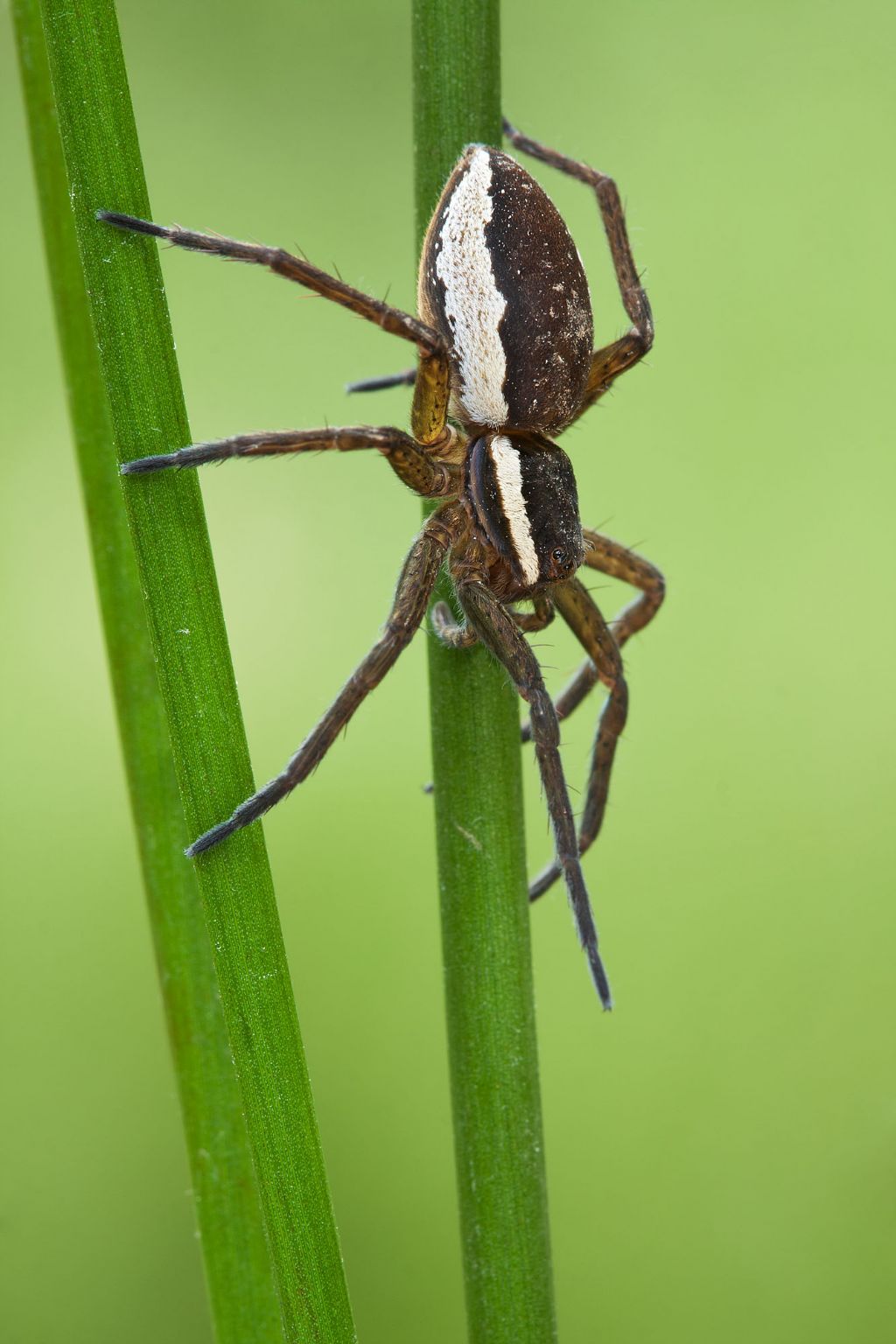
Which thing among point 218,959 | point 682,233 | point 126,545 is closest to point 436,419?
point 126,545

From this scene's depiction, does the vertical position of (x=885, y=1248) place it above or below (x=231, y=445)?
below

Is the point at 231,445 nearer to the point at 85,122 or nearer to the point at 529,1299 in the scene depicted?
the point at 85,122

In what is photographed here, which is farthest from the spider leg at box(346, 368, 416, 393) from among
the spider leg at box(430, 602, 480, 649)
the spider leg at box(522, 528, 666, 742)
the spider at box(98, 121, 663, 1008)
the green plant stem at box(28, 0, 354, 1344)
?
the green plant stem at box(28, 0, 354, 1344)

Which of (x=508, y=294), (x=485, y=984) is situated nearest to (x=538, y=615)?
(x=508, y=294)

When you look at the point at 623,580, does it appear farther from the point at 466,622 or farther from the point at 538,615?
the point at 466,622

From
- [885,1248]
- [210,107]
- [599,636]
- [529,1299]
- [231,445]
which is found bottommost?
[885,1248]

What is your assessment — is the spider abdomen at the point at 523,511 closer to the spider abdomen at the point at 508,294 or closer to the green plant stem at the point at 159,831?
the spider abdomen at the point at 508,294
